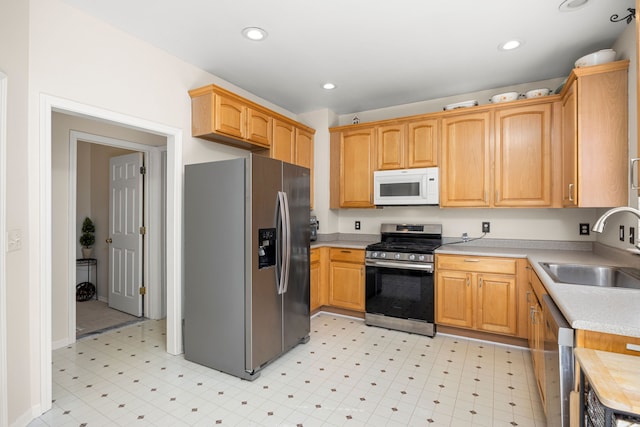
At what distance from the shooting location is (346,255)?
12.3ft

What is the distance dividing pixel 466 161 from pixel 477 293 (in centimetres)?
137

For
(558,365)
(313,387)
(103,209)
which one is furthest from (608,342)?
(103,209)

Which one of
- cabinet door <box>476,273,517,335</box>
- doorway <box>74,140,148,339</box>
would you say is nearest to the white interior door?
doorway <box>74,140,148,339</box>

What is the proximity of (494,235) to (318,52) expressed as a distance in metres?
2.67

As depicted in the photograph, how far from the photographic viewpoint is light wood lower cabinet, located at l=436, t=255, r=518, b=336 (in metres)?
2.92

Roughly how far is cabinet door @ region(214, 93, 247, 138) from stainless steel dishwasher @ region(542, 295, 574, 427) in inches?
107

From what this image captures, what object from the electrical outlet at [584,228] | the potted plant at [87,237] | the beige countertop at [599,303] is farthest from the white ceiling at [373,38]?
the potted plant at [87,237]

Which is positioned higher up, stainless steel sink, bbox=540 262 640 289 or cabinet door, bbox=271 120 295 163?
cabinet door, bbox=271 120 295 163

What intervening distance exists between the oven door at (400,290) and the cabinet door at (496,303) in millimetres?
448

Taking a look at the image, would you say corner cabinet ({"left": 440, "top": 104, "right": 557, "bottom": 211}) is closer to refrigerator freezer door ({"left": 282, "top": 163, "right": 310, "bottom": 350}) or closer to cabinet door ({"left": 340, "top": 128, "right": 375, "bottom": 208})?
cabinet door ({"left": 340, "top": 128, "right": 375, "bottom": 208})

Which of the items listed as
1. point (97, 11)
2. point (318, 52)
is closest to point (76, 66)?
point (97, 11)

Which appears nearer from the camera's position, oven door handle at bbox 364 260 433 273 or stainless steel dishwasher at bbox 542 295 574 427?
stainless steel dishwasher at bbox 542 295 574 427

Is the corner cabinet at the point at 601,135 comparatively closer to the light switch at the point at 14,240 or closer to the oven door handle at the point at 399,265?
the oven door handle at the point at 399,265

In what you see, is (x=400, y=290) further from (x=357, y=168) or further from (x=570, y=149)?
(x=570, y=149)
